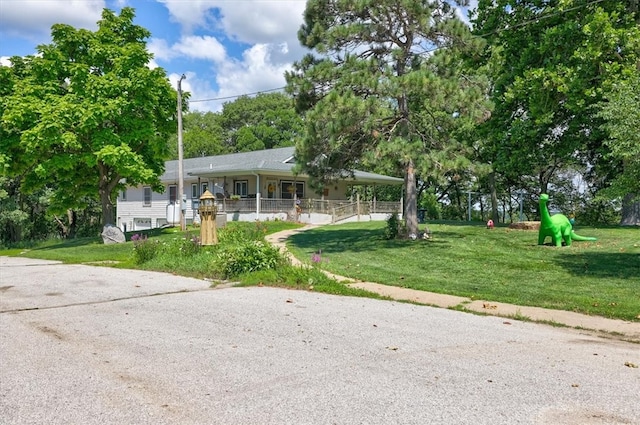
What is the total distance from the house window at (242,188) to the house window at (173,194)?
597 cm

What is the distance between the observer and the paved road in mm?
3838

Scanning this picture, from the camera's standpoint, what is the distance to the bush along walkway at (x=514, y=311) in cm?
681

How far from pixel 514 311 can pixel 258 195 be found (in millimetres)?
21623

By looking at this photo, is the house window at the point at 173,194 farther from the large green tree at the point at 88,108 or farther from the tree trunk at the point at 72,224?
the large green tree at the point at 88,108

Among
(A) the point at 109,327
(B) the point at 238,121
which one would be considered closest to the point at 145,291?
(A) the point at 109,327

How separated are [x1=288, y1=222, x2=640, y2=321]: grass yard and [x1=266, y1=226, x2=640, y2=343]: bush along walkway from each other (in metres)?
0.32

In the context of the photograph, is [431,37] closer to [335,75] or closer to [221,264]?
[335,75]

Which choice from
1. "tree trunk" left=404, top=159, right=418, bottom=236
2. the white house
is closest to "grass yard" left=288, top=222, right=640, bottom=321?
"tree trunk" left=404, top=159, right=418, bottom=236

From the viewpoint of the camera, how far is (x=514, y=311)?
26.0ft

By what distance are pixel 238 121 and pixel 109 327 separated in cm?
6589

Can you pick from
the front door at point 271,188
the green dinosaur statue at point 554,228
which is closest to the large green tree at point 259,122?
the front door at point 271,188

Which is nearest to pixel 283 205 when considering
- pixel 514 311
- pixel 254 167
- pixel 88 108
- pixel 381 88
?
pixel 254 167

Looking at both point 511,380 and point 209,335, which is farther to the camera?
point 209,335

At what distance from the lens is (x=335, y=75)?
53.9 ft
